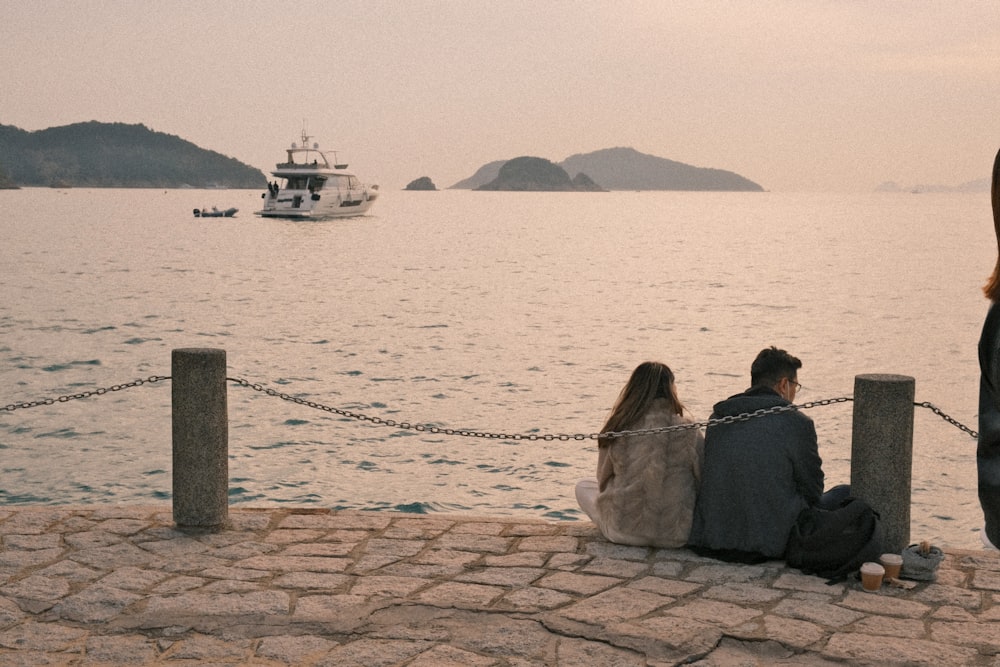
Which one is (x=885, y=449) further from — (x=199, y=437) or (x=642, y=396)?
(x=199, y=437)

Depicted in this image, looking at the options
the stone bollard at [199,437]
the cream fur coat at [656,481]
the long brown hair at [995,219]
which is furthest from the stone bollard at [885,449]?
the long brown hair at [995,219]

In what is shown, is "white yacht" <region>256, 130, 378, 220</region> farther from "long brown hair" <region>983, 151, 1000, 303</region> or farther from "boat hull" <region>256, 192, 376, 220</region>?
"long brown hair" <region>983, 151, 1000, 303</region>

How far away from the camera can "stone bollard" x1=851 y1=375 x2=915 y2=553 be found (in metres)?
5.62

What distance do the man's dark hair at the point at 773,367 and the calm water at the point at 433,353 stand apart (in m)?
7.09

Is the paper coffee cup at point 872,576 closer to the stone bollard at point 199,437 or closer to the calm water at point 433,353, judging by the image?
the stone bollard at point 199,437

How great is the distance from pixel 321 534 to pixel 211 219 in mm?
108370

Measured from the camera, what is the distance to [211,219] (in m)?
110

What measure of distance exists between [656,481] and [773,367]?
0.88 meters

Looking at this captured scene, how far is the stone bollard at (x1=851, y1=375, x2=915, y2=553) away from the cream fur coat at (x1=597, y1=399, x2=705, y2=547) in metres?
0.87

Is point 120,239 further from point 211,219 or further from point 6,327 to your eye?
point 6,327

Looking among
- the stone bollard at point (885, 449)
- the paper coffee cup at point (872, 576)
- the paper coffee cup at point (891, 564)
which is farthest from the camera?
the stone bollard at point (885, 449)

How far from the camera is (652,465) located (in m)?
5.66

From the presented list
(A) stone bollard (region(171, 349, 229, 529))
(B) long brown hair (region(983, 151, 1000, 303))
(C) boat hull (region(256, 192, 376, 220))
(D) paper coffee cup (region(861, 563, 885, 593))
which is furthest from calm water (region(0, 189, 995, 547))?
(C) boat hull (region(256, 192, 376, 220))

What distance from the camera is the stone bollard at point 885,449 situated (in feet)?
18.4
